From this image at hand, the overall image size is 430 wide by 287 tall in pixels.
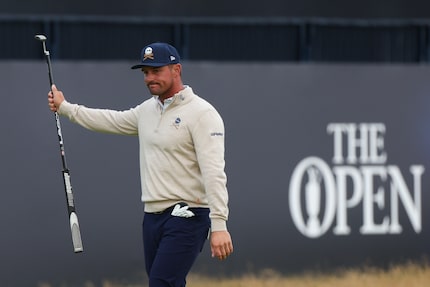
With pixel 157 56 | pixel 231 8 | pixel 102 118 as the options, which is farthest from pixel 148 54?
pixel 231 8

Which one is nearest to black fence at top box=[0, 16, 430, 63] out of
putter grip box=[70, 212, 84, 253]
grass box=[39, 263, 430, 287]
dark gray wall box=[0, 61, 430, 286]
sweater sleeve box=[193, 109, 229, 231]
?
dark gray wall box=[0, 61, 430, 286]

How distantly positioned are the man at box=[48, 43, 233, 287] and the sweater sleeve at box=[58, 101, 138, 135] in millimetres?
277

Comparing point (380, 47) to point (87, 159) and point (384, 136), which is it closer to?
point (384, 136)

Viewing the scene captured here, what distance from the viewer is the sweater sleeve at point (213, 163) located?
715cm

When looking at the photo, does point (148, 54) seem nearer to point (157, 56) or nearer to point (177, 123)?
point (157, 56)

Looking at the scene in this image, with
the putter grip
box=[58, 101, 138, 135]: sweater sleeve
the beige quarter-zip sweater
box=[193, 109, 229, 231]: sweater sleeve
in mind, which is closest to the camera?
box=[193, 109, 229, 231]: sweater sleeve

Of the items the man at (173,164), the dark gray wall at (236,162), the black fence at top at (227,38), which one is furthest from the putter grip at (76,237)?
the black fence at top at (227,38)

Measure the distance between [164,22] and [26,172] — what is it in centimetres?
197

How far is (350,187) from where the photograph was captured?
1126 cm

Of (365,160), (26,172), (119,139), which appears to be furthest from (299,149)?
A: (26,172)

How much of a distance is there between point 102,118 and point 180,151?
2.30 ft

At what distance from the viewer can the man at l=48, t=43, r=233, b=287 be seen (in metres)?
7.32

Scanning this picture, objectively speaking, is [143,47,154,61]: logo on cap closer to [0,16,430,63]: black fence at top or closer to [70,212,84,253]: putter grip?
[70,212,84,253]: putter grip

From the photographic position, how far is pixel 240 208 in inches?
436
